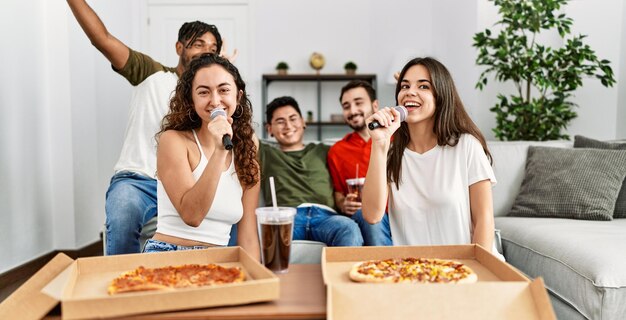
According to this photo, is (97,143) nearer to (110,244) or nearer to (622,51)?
(110,244)

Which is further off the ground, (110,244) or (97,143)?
(97,143)

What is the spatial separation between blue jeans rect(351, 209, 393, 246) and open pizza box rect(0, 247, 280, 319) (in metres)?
1.30

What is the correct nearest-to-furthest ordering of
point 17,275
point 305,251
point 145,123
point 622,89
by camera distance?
point 305,251
point 145,123
point 17,275
point 622,89

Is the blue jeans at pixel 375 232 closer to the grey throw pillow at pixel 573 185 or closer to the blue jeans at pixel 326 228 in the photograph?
the blue jeans at pixel 326 228

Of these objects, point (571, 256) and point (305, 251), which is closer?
point (571, 256)

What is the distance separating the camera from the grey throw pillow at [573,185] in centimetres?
263

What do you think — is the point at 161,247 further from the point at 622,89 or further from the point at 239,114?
the point at 622,89

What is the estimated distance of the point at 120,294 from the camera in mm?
962

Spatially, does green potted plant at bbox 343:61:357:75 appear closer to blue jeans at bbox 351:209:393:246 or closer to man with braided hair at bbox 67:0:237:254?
man with braided hair at bbox 67:0:237:254

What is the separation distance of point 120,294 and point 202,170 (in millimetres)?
727

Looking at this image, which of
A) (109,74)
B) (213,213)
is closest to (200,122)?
(213,213)

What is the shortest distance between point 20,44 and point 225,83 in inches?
79.6

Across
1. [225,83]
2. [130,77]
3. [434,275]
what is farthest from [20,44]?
[434,275]

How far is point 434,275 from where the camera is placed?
A: 1.11 meters
